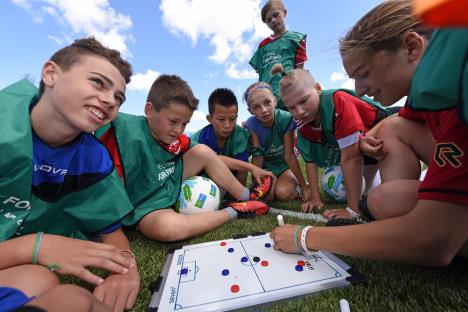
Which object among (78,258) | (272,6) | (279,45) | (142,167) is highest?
(272,6)

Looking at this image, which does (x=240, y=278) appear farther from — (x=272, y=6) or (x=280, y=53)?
(x=272, y=6)

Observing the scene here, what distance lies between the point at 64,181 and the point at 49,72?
0.57 metres

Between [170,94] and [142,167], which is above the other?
[170,94]

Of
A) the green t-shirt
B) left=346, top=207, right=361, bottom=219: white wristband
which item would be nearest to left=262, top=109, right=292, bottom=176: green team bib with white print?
left=346, top=207, right=361, bottom=219: white wristband

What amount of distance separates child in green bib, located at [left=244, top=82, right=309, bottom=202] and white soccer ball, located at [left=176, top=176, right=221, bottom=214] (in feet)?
2.78

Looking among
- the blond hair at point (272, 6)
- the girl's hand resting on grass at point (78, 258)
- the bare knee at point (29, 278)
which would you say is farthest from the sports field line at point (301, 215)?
the blond hair at point (272, 6)

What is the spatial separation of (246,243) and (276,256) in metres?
0.25

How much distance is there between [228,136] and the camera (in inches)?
127

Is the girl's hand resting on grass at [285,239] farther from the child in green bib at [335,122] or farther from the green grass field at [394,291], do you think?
the child in green bib at [335,122]

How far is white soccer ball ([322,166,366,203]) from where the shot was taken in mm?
2627

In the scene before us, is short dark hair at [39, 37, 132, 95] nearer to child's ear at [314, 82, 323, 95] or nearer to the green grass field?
the green grass field

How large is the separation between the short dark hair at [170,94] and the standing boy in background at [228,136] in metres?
0.69

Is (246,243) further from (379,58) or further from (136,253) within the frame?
(379,58)

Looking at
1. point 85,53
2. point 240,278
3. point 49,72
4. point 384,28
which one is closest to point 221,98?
point 85,53
